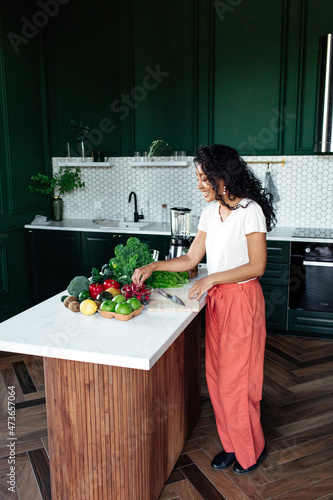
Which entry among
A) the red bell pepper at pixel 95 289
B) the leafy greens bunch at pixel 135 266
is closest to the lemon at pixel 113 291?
the red bell pepper at pixel 95 289

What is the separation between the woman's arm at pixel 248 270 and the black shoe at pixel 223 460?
1.00m

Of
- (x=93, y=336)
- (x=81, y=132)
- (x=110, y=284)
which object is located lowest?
(x=93, y=336)

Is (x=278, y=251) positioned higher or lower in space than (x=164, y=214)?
lower

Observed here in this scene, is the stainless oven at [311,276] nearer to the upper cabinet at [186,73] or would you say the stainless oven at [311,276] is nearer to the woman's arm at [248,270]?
the upper cabinet at [186,73]

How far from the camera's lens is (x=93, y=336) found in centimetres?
183

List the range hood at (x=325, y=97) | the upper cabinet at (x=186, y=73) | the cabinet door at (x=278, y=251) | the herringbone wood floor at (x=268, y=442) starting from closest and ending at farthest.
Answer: the herringbone wood floor at (x=268, y=442) < the range hood at (x=325, y=97) < the cabinet door at (x=278, y=251) < the upper cabinet at (x=186, y=73)

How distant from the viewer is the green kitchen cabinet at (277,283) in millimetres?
4281

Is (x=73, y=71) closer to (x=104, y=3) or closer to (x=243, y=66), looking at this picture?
(x=104, y=3)

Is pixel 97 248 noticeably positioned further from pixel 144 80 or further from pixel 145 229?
pixel 144 80

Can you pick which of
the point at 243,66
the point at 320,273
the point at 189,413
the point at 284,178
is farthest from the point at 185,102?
the point at 189,413

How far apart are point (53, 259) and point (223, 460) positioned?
3.14 metres

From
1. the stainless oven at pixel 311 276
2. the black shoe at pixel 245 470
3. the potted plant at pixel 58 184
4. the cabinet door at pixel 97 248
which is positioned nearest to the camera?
the black shoe at pixel 245 470

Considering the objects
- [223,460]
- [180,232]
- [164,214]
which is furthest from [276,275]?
[223,460]

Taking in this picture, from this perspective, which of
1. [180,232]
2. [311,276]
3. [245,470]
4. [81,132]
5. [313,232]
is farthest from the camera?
[81,132]
